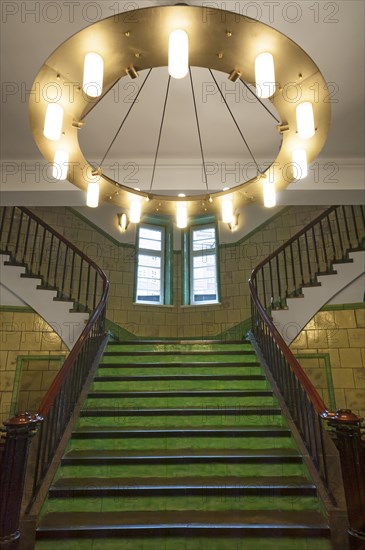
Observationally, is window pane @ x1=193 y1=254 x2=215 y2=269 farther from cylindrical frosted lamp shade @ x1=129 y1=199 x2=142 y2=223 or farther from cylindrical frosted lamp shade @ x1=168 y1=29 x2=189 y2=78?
cylindrical frosted lamp shade @ x1=168 y1=29 x2=189 y2=78

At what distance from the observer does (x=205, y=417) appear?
412 centimetres

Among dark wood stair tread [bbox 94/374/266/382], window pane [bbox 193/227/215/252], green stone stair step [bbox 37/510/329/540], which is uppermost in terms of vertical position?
window pane [bbox 193/227/215/252]

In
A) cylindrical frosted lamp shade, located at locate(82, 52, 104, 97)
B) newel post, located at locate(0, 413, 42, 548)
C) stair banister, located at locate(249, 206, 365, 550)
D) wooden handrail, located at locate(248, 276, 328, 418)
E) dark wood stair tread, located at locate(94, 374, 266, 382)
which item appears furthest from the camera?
dark wood stair tread, located at locate(94, 374, 266, 382)

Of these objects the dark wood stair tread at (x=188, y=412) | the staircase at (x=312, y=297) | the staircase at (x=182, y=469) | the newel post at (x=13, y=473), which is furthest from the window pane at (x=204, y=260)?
the newel post at (x=13, y=473)

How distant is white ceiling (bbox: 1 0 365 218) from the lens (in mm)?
3252

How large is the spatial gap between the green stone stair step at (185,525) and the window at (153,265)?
5226mm

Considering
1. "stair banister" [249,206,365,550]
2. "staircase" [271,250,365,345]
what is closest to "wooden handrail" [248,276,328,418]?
"stair banister" [249,206,365,550]

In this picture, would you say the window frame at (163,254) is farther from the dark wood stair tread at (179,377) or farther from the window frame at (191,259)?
the dark wood stair tread at (179,377)

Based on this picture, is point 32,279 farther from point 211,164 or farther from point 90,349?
point 211,164

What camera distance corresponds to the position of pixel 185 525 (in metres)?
2.79

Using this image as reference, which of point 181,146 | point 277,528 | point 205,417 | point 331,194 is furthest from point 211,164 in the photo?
point 277,528

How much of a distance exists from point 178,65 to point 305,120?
2.95 ft

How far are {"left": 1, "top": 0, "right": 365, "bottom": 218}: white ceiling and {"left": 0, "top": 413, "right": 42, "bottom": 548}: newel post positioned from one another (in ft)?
10.1

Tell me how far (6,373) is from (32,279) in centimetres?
162
